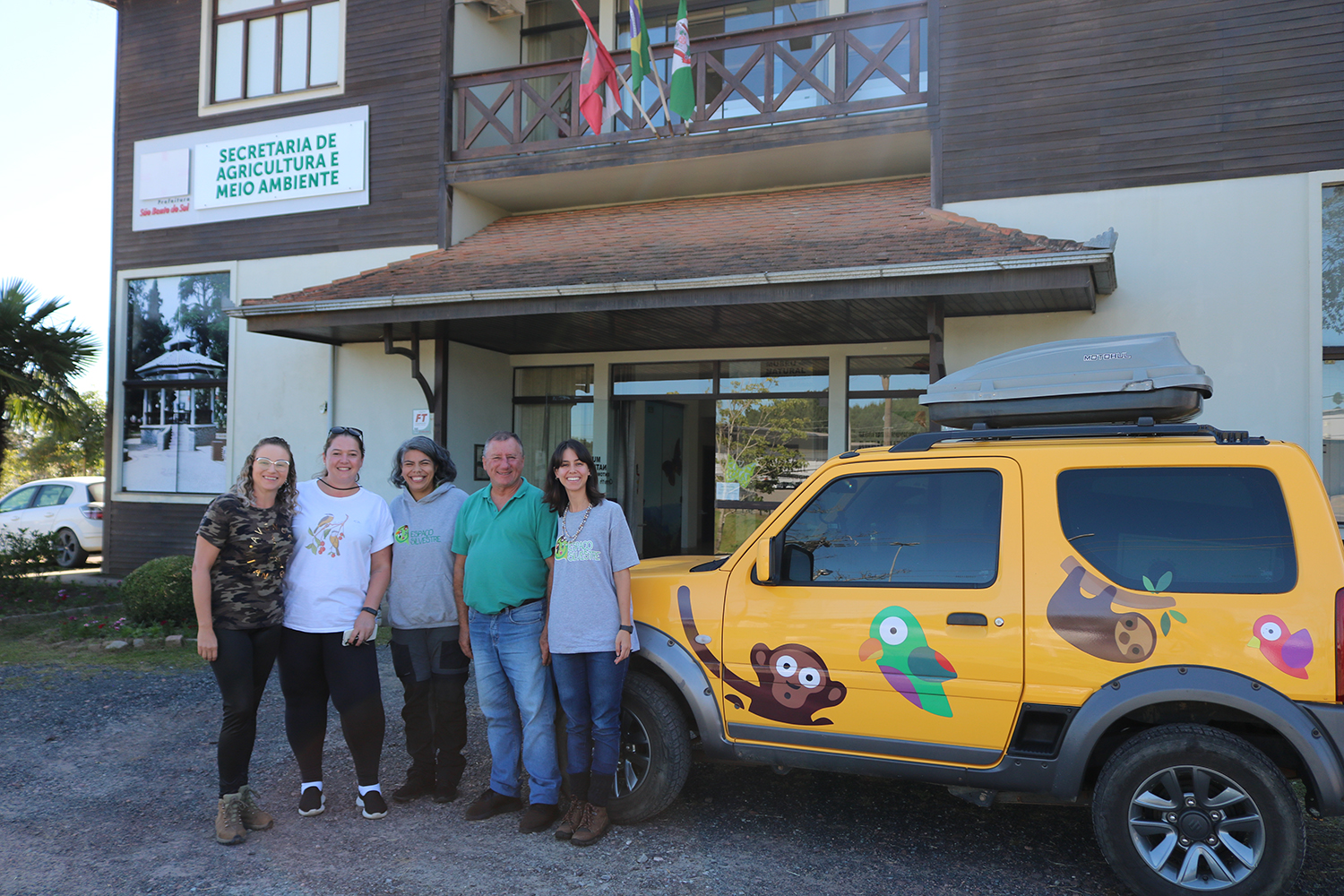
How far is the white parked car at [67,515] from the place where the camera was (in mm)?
14305

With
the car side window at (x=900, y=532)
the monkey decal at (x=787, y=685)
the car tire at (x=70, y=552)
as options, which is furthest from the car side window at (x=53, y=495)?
the car side window at (x=900, y=532)

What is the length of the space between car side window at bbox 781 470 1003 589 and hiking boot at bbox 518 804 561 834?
1.56 meters

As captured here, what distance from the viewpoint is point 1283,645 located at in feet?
10.4

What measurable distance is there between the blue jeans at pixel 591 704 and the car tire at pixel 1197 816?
1.98 metres

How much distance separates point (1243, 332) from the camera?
7.89 meters

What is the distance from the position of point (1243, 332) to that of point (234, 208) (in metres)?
11.7

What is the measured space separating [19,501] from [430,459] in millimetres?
14374

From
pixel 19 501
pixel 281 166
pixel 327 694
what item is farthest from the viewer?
pixel 19 501

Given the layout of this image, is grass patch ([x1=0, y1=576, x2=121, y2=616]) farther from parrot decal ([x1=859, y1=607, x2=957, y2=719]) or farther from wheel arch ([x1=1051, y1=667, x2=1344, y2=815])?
wheel arch ([x1=1051, y1=667, x2=1344, y2=815])

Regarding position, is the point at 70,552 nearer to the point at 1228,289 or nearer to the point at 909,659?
the point at 909,659

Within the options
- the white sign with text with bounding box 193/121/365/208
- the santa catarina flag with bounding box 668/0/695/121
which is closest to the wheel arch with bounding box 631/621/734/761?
the santa catarina flag with bounding box 668/0/695/121

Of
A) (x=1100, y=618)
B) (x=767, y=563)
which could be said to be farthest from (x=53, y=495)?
(x=1100, y=618)

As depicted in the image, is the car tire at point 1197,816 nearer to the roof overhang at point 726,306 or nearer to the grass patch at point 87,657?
the roof overhang at point 726,306

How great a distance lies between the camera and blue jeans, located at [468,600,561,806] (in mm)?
4145
